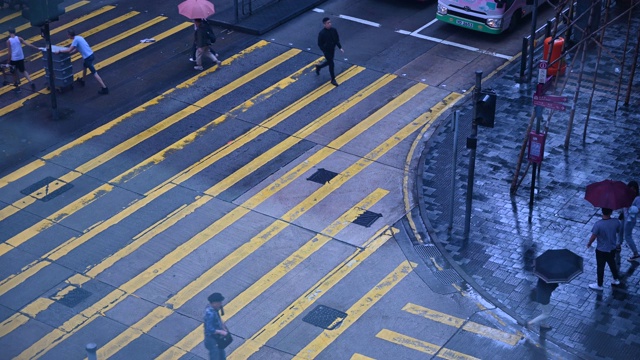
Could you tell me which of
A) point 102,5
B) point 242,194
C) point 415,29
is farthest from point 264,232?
point 102,5

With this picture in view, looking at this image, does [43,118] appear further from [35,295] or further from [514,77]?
[514,77]

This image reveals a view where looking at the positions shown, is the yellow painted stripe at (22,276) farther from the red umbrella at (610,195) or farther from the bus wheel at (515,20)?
the bus wheel at (515,20)

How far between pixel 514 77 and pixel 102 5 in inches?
500

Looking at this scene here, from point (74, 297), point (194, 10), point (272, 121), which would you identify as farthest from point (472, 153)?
point (194, 10)

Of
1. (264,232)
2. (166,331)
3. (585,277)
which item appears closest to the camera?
(166,331)

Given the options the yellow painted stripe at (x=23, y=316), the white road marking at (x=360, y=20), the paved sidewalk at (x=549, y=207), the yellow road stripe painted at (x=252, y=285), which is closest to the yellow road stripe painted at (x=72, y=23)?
the white road marking at (x=360, y=20)

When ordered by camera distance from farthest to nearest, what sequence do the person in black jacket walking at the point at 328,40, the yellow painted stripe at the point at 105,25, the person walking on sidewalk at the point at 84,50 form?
1. the yellow painted stripe at the point at 105,25
2. the person walking on sidewalk at the point at 84,50
3. the person in black jacket walking at the point at 328,40

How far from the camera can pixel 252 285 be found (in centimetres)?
1928

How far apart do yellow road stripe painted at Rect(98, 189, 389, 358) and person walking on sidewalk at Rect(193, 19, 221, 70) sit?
7.74m

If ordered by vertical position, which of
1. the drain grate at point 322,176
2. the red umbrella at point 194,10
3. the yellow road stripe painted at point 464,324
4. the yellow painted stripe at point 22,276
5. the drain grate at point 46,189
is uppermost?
the red umbrella at point 194,10

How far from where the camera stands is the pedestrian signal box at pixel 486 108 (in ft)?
64.1

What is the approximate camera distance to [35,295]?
19.1 metres

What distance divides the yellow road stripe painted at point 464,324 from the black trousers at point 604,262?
2.10 metres

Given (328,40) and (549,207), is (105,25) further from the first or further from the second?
(549,207)
